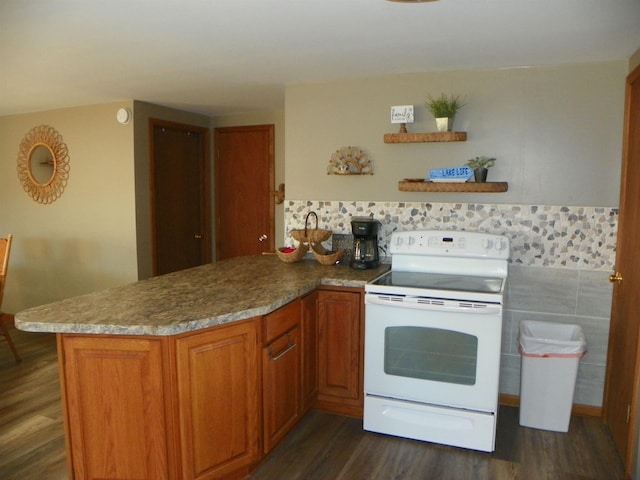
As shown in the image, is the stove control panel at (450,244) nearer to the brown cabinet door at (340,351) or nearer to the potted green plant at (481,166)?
the potted green plant at (481,166)

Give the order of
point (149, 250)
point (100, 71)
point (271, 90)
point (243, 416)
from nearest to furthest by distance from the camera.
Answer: point (243, 416) → point (100, 71) → point (271, 90) → point (149, 250)

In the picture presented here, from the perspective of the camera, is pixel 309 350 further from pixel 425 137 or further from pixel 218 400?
pixel 425 137

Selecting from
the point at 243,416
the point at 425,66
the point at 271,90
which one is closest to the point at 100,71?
the point at 271,90

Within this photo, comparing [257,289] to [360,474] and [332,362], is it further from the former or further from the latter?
[360,474]

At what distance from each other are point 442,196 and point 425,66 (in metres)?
0.83

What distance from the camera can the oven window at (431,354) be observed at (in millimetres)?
2555

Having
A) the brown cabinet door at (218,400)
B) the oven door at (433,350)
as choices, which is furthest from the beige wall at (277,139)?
the brown cabinet door at (218,400)

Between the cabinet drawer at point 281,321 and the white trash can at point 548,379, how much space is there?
52.9 inches

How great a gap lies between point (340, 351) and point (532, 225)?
56.8 inches

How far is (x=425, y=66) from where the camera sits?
3.04m

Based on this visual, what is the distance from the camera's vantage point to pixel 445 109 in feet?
10.00

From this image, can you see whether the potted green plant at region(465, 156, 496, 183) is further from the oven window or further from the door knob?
Answer: the oven window

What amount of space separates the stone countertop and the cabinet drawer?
56 millimetres

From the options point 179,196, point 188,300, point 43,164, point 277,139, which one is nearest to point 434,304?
point 188,300
